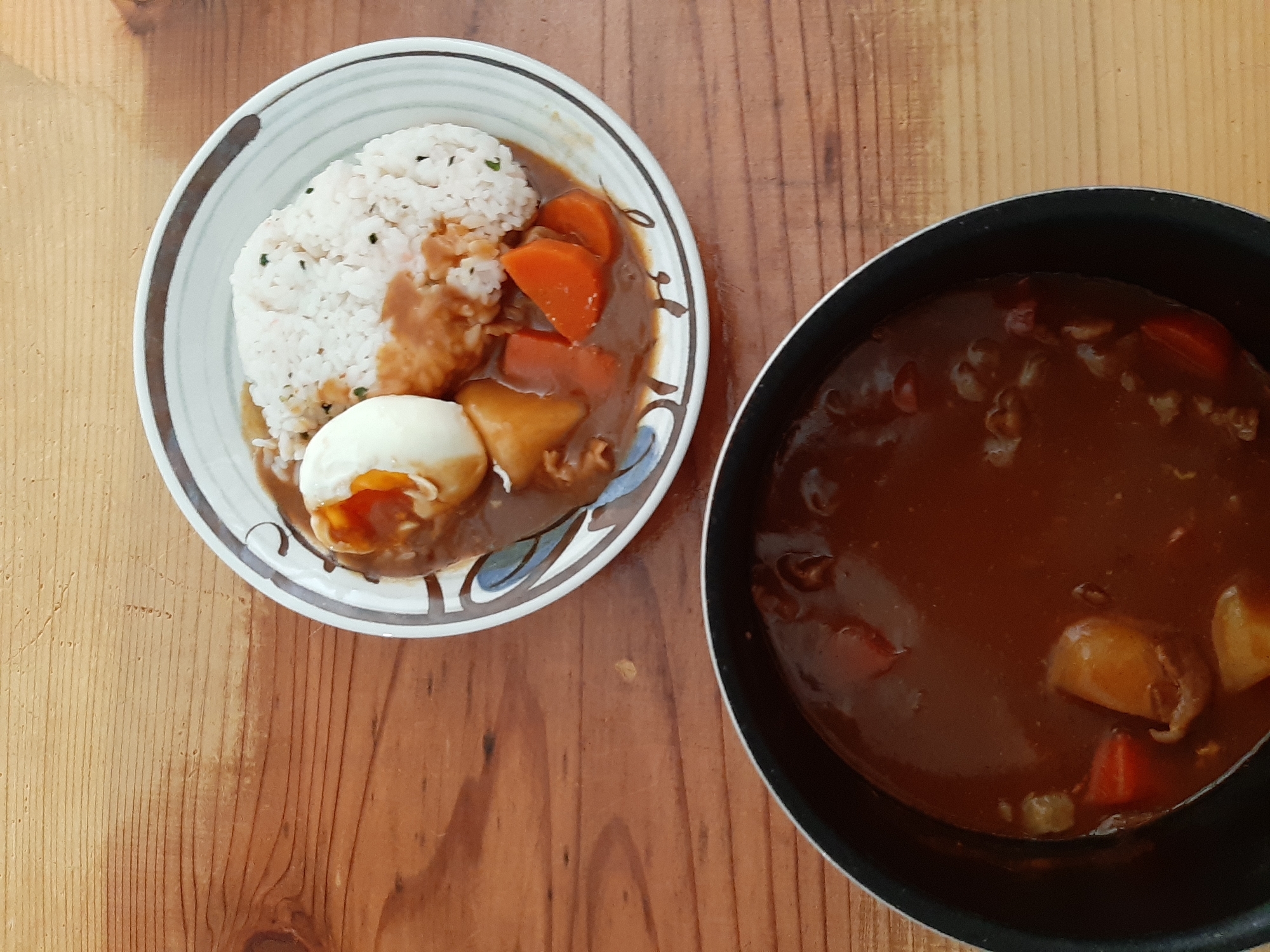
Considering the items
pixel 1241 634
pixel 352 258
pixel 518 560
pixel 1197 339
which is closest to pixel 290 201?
pixel 352 258

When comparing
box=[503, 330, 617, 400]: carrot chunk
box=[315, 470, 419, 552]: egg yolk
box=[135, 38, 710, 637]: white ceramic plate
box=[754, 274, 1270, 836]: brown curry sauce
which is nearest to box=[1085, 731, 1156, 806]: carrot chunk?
box=[754, 274, 1270, 836]: brown curry sauce

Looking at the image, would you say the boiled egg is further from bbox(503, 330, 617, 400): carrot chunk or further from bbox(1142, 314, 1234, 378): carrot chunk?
bbox(1142, 314, 1234, 378): carrot chunk

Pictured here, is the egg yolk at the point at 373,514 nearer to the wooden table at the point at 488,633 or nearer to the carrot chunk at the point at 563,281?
the wooden table at the point at 488,633

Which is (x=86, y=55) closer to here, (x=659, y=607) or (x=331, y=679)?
(x=331, y=679)

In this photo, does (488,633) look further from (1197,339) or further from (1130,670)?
(1197,339)

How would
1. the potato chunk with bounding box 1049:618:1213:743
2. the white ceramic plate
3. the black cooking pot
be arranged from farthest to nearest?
the white ceramic plate
the potato chunk with bounding box 1049:618:1213:743
the black cooking pot

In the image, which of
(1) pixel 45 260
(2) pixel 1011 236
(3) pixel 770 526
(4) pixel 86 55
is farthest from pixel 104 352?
(2) pixel 1011 236

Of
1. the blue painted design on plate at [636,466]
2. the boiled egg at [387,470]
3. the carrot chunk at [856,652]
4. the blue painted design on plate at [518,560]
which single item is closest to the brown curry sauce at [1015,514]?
the carrot chunk at [856,652]
